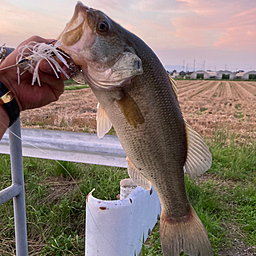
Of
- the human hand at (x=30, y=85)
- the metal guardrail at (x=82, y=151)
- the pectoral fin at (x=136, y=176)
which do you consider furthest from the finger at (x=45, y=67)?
the metal guardrail at (x=82, y=151)

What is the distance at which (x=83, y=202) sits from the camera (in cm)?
339

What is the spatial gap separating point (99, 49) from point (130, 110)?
324mm

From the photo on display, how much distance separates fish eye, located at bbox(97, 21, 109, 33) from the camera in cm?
116

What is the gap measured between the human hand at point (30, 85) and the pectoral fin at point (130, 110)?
31cm

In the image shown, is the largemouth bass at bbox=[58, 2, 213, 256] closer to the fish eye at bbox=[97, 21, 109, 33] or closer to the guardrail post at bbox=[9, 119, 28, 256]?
the fish eye at bbox=[97, 21, 109, 33]

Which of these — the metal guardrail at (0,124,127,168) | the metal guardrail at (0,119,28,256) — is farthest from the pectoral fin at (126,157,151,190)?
the metal guardrail at (0,124,127,168)

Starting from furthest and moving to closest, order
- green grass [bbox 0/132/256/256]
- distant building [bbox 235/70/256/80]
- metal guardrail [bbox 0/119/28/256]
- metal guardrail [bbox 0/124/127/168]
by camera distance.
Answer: distant building [bbox 235/70/256/80]
green grass [bbox 0/132/256/256]
metal guardrail [bbox 0/124/127/168]
metal guardrail [bbox 0/119/28/256]

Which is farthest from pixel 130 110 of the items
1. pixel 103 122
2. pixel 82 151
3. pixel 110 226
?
pixel 82 151

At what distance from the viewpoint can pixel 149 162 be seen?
136 centimetres

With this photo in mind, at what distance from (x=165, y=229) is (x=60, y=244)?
5.71ft

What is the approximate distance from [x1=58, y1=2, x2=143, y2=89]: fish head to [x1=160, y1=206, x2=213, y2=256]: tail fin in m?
0.95

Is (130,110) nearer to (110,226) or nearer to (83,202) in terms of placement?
(110,226)

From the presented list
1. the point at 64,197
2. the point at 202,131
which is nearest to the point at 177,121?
the point at 64,197

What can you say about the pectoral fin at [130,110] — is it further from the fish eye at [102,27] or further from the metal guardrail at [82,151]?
the metal guardrail at [82,151]
